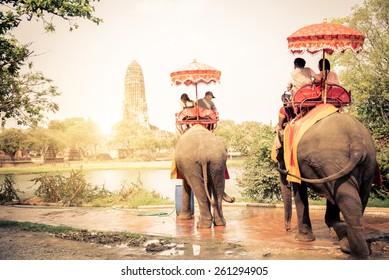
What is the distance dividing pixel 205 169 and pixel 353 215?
2409 mm

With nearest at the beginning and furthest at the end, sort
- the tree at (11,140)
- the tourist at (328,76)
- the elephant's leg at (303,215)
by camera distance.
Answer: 1. the tourist at (328,76)
2. the elephant's leg at (303,215)
3. the tree at (11,140)

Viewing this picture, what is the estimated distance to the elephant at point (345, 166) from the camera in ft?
14.1

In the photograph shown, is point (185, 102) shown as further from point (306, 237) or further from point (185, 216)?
point (306, 237)

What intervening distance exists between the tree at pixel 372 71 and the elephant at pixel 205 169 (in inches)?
122

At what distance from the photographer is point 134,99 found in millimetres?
46094

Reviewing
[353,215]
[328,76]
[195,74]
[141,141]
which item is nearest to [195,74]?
[195,74]

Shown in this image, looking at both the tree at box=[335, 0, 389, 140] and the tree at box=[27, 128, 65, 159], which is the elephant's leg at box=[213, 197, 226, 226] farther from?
the tree at box=[27, 128, 65, 159]

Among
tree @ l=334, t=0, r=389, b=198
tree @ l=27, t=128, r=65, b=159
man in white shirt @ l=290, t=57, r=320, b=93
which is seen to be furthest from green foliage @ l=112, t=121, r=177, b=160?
man in white shirt @ l=290, t=57, r=320, b=93

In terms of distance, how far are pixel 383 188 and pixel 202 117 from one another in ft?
9.59


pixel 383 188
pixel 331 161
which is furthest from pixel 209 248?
pixel 383 188

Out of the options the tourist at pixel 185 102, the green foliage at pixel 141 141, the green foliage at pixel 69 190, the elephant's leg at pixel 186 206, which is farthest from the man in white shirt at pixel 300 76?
the green foliage at pixel 141 141

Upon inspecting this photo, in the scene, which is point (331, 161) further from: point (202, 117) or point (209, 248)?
point (202, 117)

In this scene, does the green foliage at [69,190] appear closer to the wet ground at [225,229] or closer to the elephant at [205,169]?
the wet ground at [225,229]
